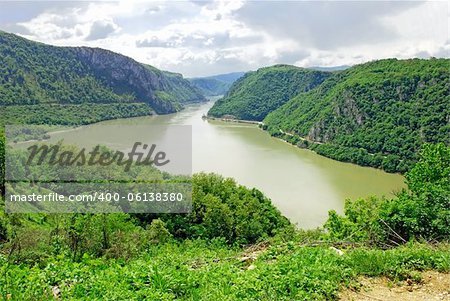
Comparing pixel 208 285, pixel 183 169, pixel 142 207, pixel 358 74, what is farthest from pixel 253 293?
pixel 358 74

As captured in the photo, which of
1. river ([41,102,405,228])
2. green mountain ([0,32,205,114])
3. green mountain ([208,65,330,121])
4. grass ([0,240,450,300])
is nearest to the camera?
grass ([0,240,450,300])

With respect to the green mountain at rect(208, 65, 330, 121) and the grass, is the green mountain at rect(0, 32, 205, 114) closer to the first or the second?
the green mountain at rect(208, 65, 330, 121)

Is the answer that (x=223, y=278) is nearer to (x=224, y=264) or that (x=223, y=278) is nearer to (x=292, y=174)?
(x=224, y=264)

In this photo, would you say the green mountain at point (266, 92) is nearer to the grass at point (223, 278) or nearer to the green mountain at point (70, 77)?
the green mountain at point (70, 77)

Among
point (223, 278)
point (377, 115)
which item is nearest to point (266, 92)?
point (377, 115)

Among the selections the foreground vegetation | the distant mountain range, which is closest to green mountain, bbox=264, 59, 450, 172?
the distant mountain range
